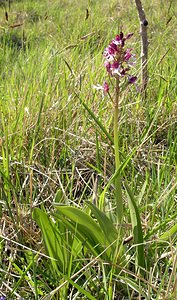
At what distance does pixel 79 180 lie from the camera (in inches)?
58.8

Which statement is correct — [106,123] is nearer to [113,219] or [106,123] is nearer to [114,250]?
[113,219]

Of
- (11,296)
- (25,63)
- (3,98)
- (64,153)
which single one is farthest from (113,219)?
(25,63)

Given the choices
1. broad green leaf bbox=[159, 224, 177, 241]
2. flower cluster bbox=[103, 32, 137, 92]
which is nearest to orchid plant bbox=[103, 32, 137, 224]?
flower cluster bbox=[103, 32, 137, 92]

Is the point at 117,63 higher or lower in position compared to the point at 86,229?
higher

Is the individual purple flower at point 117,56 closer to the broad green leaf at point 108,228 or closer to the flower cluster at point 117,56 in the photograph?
the flower cluster at point 117,56

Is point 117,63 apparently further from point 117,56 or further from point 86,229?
point 86,229

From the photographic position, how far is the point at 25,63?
244 centimetres

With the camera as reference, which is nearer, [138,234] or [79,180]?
[138,234]

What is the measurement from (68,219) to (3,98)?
3.22ft

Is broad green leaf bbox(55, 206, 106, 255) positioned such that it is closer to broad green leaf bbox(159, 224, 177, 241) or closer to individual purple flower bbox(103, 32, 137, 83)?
broad green leaf bbox(159, 224, 177, 241)

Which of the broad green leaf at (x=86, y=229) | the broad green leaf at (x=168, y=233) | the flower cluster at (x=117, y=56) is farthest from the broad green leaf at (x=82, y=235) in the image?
the flower cluster at (x=117, y=56)

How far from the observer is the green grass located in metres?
1.03

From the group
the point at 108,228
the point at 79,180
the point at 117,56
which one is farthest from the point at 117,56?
the point at 79,180

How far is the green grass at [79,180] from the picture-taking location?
1.03 meters
